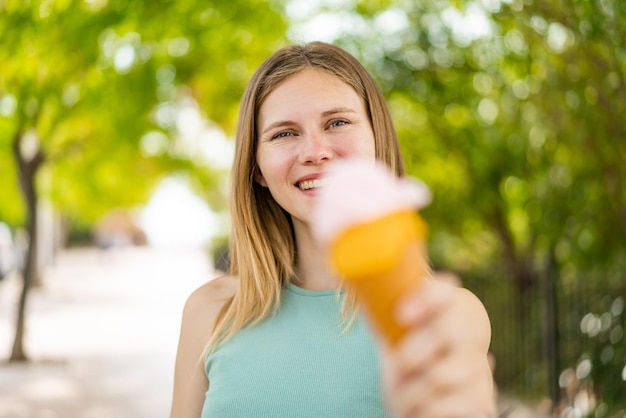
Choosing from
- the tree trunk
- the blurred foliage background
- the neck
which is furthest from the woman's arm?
the tree trunk

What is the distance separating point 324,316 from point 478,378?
3.67ft

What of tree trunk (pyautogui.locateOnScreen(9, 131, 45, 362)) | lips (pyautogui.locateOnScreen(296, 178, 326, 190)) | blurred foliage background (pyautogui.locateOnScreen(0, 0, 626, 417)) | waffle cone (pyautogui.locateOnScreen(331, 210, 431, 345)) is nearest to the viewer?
waffle cone (pyautogui.locateOnScreen(331, 210, 431, 345))

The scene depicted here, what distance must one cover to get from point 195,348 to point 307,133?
68 centimetres

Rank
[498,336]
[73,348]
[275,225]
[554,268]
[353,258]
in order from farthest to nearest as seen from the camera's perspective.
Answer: [73,348], [498,336], [554,268], [275,225], [353,258]

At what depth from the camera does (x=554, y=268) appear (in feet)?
22.1

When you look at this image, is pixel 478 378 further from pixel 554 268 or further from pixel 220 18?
pixel 220 18

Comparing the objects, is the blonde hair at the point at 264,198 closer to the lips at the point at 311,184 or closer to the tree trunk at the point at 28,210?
the lips at the point at 311,184

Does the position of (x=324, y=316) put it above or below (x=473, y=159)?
below

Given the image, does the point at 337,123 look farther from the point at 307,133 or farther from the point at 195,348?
the point at 195,348

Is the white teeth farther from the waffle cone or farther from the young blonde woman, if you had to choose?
the waffle cone

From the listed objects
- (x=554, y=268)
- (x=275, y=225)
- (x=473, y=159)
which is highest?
(x=473, y=159)

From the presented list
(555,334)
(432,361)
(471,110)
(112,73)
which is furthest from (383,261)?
(112,73)

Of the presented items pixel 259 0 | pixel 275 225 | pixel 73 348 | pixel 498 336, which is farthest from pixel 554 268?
pixel 73 348

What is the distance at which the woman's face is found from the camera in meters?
1.87
